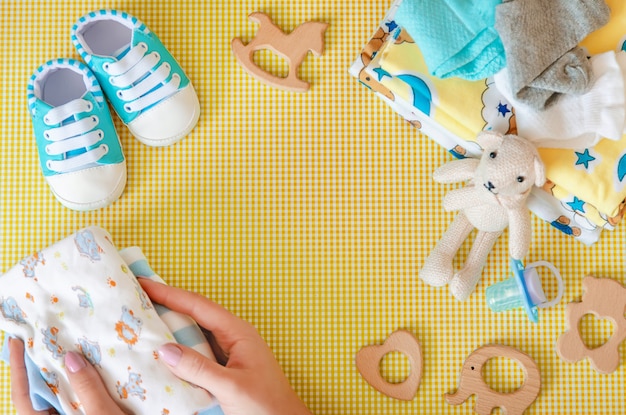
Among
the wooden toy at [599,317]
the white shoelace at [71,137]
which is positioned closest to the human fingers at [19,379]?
the white shoelace at [71,137]

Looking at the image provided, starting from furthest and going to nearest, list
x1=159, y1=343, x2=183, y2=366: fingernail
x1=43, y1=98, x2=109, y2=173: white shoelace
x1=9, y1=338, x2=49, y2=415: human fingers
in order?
1. x1=43, y1=98, x2=109, y2=173: white shoelace
2. x1=9, y1=338, x2=49, y2=415: human fingers
3. x1=159, y1=343, x2=183, y2=366: fingernail

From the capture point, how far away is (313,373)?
1.20 metres

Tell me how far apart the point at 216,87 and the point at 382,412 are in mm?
693

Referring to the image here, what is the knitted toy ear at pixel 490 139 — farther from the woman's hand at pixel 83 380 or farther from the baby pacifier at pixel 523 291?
the woman's hand at pixel 83 380

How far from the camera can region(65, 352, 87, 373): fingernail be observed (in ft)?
3.21

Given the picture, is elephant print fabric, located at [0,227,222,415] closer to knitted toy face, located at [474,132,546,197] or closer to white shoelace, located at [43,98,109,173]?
white shoelace, located at [43,98,109,173]

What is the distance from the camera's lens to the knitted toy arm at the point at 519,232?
1076mm

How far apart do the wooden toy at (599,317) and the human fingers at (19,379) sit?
926 millimetres

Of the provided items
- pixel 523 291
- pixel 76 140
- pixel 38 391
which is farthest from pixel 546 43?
pixel 38 391

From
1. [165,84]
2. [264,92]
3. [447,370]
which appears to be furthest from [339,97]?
[447,370]

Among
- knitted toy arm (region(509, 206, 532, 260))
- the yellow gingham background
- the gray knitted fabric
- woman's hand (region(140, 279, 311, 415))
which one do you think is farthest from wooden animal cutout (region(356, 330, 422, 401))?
the gray knitted fabric

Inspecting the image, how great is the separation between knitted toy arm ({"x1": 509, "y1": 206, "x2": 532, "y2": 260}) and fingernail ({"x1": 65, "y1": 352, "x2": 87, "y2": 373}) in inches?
28.6

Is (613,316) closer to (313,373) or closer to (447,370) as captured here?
(447,370)

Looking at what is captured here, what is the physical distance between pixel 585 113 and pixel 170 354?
734mm
